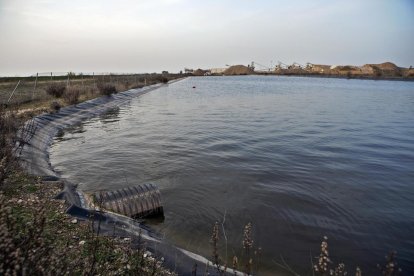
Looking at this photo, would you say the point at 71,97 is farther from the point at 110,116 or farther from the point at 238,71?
the point at 238,71

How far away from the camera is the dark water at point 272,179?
657 cm

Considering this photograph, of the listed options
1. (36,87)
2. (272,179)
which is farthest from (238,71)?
(272,179)

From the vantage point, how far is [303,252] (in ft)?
20.2

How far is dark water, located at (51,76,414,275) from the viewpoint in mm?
6566

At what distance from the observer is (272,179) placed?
32.5 feet

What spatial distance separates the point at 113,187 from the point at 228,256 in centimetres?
447

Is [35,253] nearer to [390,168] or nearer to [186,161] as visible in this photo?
[186,161]

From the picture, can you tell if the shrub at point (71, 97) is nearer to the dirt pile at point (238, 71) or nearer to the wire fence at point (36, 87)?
the wire fence at point (36, 87)

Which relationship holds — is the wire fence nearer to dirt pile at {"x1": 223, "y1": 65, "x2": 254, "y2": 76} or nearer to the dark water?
the dark water

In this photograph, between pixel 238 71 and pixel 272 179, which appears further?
pixel 238 71

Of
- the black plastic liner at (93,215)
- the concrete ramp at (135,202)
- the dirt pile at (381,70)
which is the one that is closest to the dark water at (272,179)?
the concrete ramp at (135,202)

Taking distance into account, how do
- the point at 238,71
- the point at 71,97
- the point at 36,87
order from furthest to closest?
the point at 238,71, the point at 36,87, the point at 71,97

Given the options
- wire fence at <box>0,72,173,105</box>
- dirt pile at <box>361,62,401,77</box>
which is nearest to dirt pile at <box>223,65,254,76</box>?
dirt pile at <box>361,62,401,77</box>

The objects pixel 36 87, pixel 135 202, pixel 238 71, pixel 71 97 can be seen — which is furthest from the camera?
pixel 238 71
